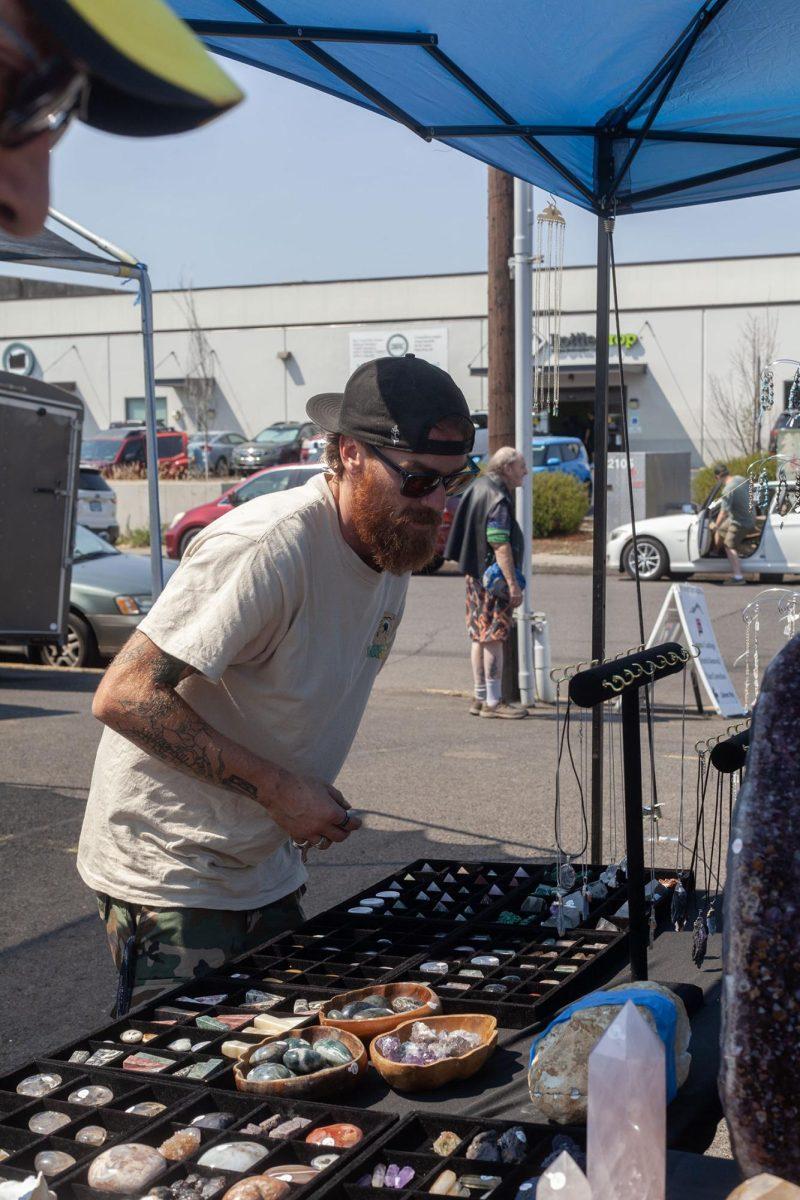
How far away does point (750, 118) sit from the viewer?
3600mm

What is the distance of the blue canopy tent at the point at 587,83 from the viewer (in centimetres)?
291

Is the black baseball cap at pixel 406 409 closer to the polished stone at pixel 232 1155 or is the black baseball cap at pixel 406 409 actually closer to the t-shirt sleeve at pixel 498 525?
the polished stone at pixel 232 1155

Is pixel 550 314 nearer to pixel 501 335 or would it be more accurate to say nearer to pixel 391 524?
pixel 501 335

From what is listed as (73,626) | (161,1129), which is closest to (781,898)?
(161,1129)

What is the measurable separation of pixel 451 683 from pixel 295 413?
34702 mm

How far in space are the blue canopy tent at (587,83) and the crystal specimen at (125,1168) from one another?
2.26 m

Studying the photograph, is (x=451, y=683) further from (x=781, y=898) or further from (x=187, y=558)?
(x=781, y=898)

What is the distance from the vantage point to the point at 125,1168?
133 cm

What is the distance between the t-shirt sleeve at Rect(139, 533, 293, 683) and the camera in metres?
2.19

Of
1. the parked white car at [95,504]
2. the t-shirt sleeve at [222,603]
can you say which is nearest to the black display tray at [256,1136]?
the t-shirt sleeve at [222,603]

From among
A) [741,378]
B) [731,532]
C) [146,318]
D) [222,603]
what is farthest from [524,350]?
[741,378]

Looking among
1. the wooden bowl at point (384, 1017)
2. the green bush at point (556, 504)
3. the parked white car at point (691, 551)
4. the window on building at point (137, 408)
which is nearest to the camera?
the wooden bowl at point (384, 1017)

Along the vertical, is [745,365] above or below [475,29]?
above

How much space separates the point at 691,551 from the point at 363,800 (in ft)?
35.9
